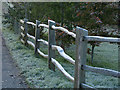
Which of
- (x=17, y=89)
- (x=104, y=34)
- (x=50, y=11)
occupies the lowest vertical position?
(x=17, y=89)

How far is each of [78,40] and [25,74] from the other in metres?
2.30

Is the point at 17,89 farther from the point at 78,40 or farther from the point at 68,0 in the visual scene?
the point at 68,0

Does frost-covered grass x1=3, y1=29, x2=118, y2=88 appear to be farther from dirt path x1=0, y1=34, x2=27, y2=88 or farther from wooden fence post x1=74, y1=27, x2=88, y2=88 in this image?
wooden fence post x1=74, y1=27, x2=88, y2=88

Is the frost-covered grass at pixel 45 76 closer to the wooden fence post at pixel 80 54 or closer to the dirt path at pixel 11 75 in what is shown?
the dirt path at pixel 11 75

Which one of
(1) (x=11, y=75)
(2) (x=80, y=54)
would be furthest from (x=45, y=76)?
(2) (x=80, y=54)

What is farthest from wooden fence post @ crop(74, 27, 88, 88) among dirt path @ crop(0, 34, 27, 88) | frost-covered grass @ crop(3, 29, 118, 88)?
dirt path @ crop(0, 34, 27, 88)

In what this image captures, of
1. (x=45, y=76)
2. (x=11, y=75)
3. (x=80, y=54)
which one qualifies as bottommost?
(x=11, y=75)

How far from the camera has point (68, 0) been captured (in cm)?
962

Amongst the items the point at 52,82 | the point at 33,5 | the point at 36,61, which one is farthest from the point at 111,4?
the point at 33,5

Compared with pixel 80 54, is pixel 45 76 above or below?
below

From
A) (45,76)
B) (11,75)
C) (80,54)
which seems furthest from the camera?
(11,75)

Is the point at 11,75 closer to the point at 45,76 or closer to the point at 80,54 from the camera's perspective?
the point at 45,76

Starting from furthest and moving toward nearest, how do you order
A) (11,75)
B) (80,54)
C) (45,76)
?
(11,75) < (45,76) < (80,54)

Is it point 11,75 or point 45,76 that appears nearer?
point 45,76
